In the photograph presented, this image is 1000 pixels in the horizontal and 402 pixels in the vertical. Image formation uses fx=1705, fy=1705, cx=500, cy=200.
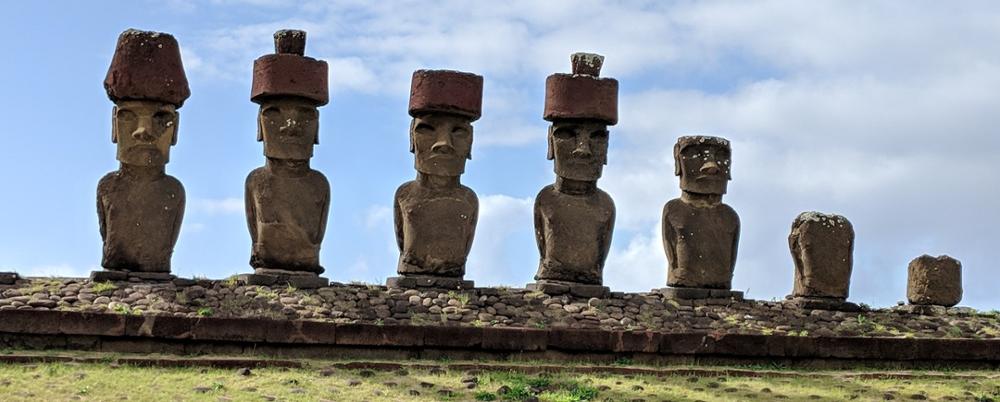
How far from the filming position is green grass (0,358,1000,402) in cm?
1467

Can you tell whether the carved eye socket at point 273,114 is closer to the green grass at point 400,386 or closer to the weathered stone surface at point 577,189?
the weathered stone surface at point 577,189

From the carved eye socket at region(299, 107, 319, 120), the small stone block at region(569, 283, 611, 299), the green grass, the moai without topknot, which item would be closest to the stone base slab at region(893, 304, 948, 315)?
the moai without topknot

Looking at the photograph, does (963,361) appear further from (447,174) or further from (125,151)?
(125,151)

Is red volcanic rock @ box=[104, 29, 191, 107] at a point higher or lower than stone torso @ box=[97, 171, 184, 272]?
higher

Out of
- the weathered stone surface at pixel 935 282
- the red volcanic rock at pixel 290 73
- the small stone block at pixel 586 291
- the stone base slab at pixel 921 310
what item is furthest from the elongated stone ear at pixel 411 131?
the weathered stone surface at pixel 935 282

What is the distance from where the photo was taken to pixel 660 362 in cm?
1786

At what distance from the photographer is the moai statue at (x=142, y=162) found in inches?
751

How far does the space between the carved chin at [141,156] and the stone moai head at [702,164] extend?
6.44 m

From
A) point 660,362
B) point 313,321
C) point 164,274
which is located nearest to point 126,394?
point 313,321

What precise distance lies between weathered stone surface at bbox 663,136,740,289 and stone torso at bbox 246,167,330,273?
435 centimetres

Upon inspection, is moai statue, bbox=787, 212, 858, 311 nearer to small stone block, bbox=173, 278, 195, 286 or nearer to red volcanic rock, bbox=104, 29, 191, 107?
small stone block, bbox=173, 278, 195, 286

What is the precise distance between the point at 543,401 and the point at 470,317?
12.1 feet

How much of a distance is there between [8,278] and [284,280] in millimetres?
2990

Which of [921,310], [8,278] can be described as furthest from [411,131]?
[921,310]
